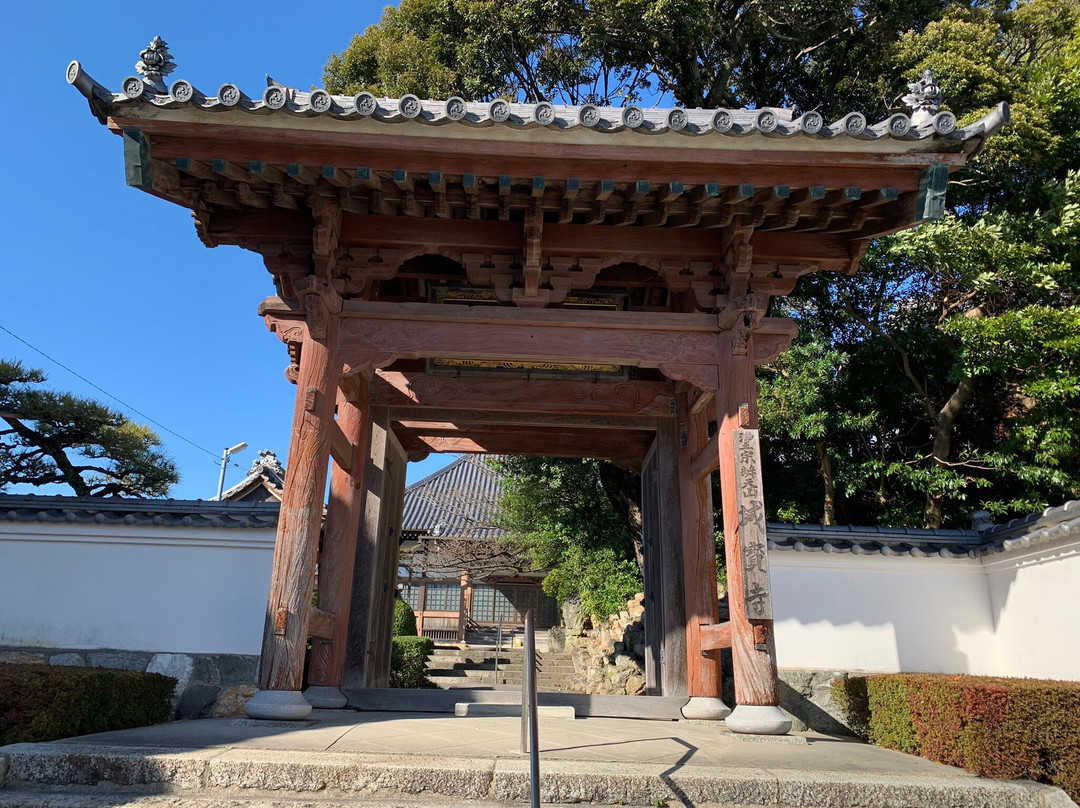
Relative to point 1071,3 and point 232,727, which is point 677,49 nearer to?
point 1071,3

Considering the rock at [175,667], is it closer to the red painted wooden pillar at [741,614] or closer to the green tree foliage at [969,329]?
the red painted wooden pillar at [741,614]

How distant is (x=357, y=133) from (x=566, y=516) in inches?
383

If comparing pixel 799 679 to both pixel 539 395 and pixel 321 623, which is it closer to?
pixel 539 395

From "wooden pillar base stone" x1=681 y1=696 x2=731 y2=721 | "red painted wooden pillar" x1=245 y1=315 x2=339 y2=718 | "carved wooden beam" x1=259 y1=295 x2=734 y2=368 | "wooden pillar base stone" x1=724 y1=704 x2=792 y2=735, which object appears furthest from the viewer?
"wooden pillar base stone" x1=681 y1=696 x2=731 y2=721

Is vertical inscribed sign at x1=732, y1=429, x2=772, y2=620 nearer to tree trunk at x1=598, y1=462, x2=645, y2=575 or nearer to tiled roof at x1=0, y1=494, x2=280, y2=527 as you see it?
tiled roof at x1=0, y1=494, x2=280, y2=527

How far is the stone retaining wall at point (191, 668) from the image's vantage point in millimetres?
6688

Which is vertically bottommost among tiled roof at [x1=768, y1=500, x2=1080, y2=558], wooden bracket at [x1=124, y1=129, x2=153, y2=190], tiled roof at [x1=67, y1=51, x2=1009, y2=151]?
tiled roof at [x1=768, y1=500, x2=1080, y2=558]

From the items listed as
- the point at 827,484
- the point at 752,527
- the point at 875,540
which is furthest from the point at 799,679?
the point at 827,484

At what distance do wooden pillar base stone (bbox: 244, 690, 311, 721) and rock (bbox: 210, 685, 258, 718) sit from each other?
1.96 metres

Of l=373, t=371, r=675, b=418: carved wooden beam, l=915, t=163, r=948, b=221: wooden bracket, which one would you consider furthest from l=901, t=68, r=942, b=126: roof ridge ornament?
l=373, t=371, r=675, b=418: carved wooden beam

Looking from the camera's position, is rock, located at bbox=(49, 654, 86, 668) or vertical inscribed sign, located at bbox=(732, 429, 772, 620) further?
rock, located at bbox=(49, 654, 86, 668)

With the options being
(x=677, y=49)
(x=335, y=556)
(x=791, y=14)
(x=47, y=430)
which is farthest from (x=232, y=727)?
(x=791, y=14)

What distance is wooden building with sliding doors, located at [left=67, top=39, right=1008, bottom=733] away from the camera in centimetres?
509

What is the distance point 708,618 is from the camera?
6867 millimetres
